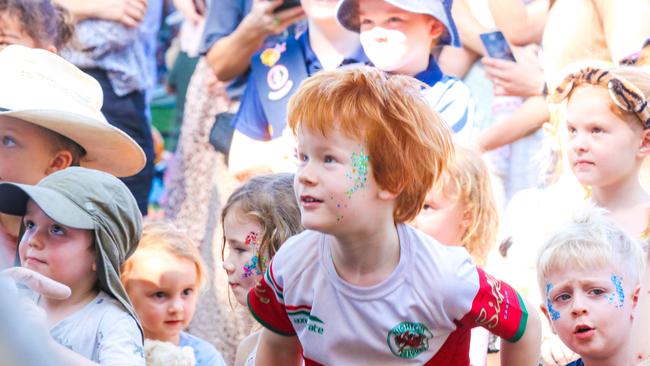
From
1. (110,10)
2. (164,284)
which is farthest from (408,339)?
(110,10)

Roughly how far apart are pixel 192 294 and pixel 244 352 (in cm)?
42

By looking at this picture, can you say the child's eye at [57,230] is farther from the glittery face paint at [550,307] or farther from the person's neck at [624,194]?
the person's neck at [624,194]

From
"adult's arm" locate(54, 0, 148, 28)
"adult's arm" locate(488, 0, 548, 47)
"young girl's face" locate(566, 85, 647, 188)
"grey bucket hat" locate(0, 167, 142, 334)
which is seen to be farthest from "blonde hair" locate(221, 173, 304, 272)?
"adult's arm" locate(54, 0, 148, 28)

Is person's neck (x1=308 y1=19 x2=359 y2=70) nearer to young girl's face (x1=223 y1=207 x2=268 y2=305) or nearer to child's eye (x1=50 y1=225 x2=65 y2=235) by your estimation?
young girl's face (x1=223 y1=207 x2=268 y2=305)

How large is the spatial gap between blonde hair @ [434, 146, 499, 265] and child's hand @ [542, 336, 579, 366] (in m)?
0.37

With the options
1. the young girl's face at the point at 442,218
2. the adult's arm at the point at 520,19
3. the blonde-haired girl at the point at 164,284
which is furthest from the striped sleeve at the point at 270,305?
the adult's arm at the point at 520,19

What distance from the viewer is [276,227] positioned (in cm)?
293

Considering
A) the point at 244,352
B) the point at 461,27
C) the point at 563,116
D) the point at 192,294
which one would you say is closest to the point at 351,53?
the point at 461,27

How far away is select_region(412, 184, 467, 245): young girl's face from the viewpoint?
342 centimetres

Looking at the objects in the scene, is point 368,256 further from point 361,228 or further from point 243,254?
point 243,254

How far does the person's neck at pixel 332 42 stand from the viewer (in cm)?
433

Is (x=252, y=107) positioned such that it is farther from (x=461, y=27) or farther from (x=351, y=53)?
(x=461, y=27)

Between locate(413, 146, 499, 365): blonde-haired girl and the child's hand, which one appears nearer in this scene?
the child's hand

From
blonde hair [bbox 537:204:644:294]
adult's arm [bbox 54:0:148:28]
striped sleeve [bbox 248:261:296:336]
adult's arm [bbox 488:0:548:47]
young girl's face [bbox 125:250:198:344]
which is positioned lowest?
young girl's face [bbox 125:250:198:344]
